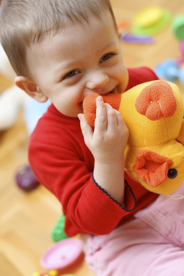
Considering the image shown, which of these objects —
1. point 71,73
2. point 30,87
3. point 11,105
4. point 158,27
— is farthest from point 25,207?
point 158,27

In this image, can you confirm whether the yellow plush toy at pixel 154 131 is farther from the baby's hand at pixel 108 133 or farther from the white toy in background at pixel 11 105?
the white toy in background at pixel 11 105

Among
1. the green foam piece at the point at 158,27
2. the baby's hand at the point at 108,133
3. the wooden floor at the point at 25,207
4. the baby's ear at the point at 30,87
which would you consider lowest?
the wooden floor at the point at 25,207

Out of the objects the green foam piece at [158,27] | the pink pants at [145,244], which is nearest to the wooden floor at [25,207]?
the green foam piece at [158,27]

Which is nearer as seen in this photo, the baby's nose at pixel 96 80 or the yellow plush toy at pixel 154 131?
the yellow plush toy at pixel 154 131

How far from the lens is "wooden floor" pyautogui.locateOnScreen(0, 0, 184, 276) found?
1048mm

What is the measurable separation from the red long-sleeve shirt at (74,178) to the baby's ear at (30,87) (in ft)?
0.16

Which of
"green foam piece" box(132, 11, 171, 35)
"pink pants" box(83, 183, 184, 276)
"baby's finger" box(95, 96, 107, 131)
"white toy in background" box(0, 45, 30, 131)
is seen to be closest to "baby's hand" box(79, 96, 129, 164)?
"baby's finger" box(95, 96, 107, 131)

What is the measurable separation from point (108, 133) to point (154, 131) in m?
0.08

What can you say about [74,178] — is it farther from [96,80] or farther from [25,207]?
[25,207]

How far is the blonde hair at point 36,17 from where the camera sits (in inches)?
23.5

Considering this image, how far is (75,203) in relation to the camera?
672 mm

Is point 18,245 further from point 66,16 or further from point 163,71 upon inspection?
point 163,71

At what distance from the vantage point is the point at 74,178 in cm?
68

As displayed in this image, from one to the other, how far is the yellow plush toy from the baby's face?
0.17 feet
